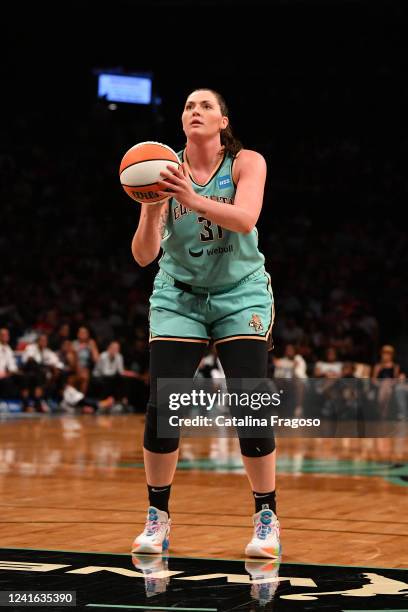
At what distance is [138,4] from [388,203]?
24.1 ft

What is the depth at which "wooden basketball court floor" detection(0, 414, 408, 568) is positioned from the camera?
15.2 ft

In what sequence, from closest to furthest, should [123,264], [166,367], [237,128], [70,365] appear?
[166,367] → [70,365] → [123,264] → [237,128]

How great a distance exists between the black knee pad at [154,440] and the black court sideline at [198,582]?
49cm

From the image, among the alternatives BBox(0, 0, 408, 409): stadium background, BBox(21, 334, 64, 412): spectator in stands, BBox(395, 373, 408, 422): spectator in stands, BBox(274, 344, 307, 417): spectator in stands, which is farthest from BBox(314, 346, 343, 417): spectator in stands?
BBox(21, 334, 64, 412): spectator in stands

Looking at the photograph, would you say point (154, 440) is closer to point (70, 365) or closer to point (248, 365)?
point (248, 365)

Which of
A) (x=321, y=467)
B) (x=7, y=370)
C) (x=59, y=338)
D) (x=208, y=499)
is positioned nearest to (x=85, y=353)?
(x=59, y=338)

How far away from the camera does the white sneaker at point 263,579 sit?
352 centimetres

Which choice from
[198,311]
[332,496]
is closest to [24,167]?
[332,496]

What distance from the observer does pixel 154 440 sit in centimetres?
452

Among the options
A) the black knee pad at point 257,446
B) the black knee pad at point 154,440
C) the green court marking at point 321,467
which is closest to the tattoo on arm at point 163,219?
the black knee pad at point 154,440

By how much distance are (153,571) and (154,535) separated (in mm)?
432

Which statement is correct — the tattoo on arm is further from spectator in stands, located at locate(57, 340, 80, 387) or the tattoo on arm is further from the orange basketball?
spectator in stands, located at locate(57, 340, 80, 387)

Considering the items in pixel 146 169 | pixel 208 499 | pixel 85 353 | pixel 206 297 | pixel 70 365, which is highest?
pixel 146 169

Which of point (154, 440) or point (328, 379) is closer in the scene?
point (154, 440)
